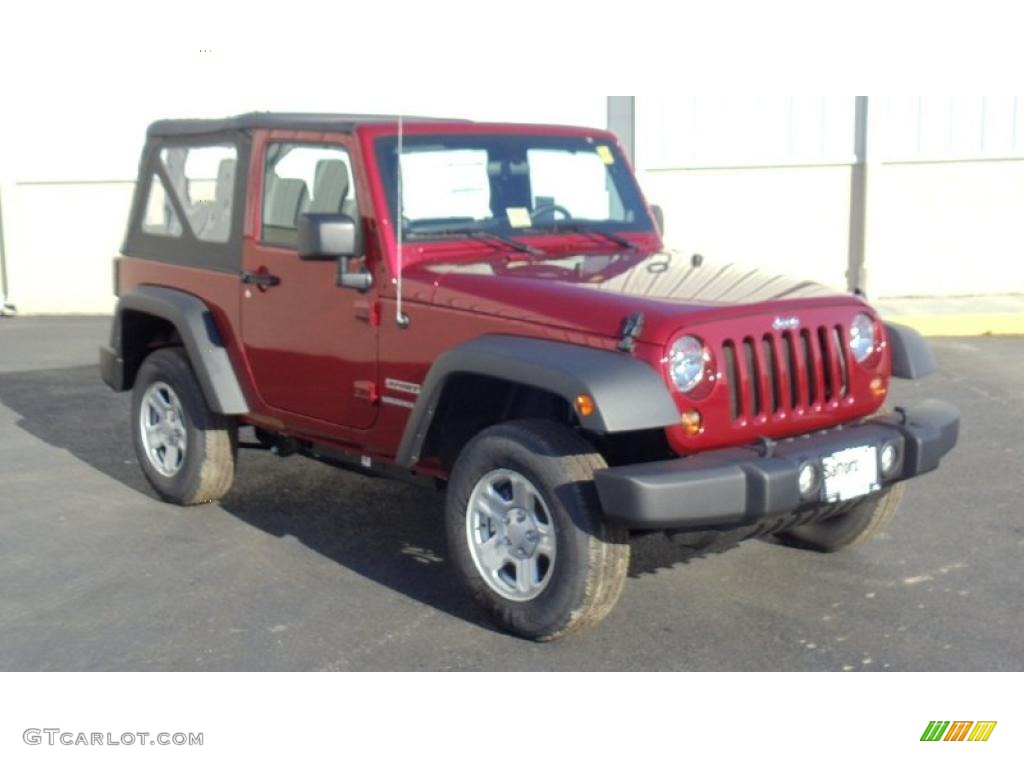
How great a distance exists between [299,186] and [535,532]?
7.21ft

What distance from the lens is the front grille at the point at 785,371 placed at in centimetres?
499

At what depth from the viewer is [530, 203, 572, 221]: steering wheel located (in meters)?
6.26

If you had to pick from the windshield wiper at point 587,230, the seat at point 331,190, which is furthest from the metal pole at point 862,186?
the seat at point 331,190

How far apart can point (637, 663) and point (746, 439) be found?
897 mm

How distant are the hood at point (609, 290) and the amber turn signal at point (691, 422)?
293 millimetres

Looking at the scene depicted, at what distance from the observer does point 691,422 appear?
4.90 m

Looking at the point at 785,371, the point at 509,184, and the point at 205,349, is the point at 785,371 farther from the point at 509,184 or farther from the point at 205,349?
the point at 205,349

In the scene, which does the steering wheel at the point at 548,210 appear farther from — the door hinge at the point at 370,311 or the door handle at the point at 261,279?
the door handle at the point at 261,279

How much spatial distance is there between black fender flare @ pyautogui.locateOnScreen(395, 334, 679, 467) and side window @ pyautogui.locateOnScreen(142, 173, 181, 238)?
8.04 ft

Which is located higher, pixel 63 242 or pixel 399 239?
pixel 399 239

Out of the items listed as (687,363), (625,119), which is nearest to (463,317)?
(687,363)

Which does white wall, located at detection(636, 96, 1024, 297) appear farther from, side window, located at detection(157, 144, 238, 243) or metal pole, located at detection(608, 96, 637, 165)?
side window, located at detection(157, 144, 238, 243)

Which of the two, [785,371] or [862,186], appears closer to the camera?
[785,371]

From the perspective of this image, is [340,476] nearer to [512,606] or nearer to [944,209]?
[512,606]
